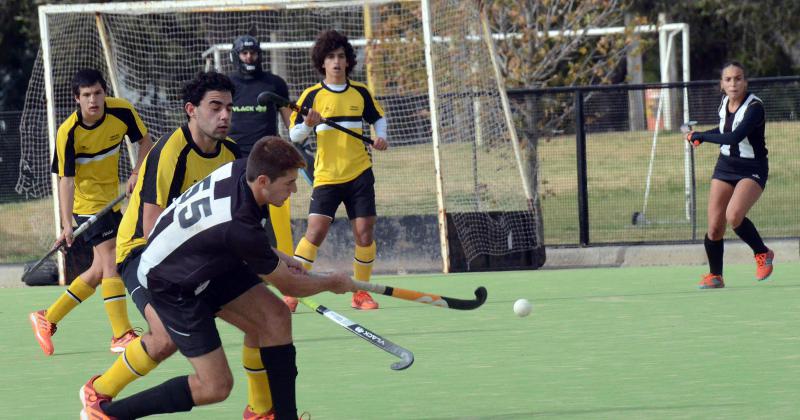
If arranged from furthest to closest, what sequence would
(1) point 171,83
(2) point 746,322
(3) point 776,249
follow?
1. (1) point 171,83
2. (3) point 776,249
3. (2) point 746,322

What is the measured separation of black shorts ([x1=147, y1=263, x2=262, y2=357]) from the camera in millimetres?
4906

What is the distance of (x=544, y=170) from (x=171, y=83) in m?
4.18

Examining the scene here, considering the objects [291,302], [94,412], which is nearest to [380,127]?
[291,302]

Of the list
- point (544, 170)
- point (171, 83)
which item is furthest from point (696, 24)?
point (171, 83)

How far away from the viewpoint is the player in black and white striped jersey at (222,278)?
471cm

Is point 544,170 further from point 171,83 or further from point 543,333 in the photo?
point 543,333

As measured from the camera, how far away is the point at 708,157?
17641 mm

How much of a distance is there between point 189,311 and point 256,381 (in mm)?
473

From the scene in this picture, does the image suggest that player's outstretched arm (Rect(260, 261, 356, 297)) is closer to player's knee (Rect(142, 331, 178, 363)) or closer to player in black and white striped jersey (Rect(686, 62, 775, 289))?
player's knee (Rect(142, 331, 178, 363))

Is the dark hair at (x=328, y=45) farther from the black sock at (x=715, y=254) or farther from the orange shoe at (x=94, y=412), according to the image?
the orange shoe at (x=94, y=412)

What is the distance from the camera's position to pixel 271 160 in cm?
468

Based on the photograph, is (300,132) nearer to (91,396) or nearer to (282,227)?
(282,227)

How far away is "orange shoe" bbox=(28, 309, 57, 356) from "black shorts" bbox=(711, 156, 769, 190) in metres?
4.58

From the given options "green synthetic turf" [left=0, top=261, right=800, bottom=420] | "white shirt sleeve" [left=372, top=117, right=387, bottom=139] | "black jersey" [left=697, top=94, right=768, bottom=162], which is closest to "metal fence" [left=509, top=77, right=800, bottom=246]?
"black jersey" [left=697, top=94, right=768, bottom=162]
